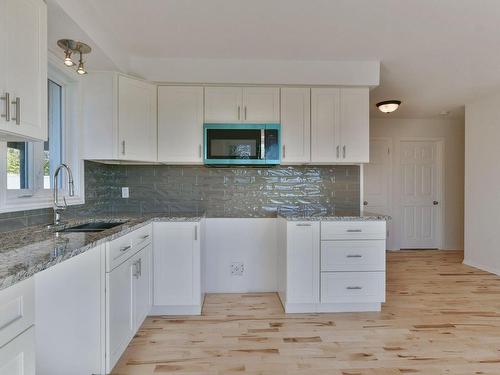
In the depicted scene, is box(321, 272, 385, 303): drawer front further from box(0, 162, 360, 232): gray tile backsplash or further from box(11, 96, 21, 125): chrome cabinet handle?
box(11, 96, 21, 125): chrome cabinet handle

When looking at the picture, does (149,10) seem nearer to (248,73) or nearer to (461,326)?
(248,73)

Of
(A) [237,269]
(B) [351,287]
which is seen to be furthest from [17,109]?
(B) [351,287]

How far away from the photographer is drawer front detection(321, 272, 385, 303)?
269 centimetres

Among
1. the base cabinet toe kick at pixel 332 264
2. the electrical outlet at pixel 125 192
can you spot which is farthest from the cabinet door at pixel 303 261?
the electrical outlet at pixel 125 192

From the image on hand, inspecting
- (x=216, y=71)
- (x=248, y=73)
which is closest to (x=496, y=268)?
(x=248, y=73)

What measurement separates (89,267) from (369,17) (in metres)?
2.44

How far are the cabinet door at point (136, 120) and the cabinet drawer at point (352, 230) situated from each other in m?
1.79

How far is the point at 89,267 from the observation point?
1575 mm

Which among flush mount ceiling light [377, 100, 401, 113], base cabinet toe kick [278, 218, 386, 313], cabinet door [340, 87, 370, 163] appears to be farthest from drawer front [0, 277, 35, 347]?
flush mount ceiling light [377, 100, 401, 113]

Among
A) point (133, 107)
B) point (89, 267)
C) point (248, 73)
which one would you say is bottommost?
point (89, 267)

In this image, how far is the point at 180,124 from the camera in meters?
2.99

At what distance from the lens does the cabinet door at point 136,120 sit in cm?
270

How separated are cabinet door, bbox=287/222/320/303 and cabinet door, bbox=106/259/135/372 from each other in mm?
1335

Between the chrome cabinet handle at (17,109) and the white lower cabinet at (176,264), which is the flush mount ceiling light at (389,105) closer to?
the white lower cabinet at (176,264)
